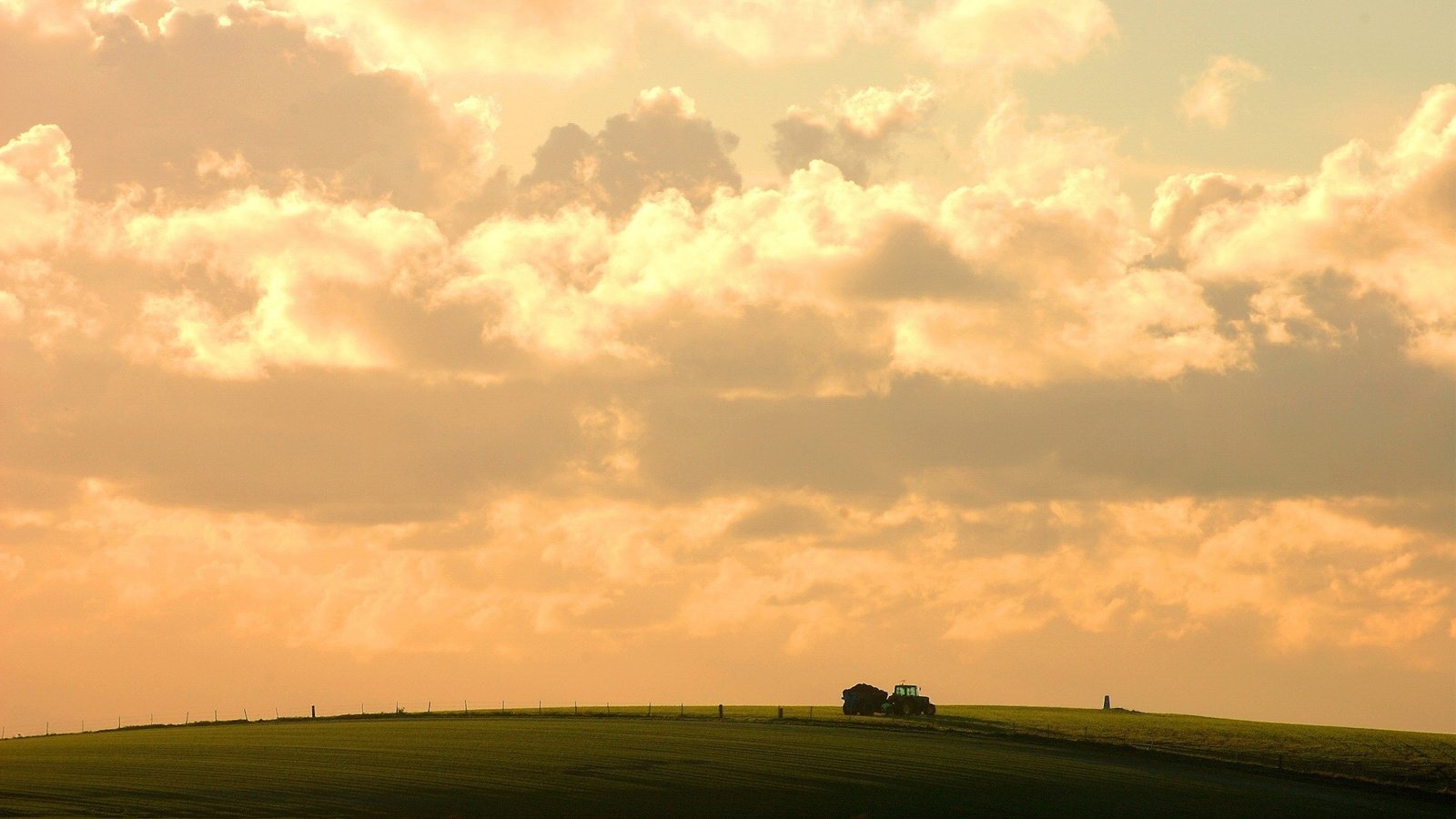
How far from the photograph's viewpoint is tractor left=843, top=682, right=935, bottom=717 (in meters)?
123

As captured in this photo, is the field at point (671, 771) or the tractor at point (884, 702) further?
the tractor at point (884, 702)

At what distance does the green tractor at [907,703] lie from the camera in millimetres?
123125

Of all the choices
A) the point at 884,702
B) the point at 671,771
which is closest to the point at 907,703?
the point at 884,702

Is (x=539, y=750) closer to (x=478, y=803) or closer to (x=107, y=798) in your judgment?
(x=478, y=803)

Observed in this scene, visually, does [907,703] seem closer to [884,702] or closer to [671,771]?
[884,702]

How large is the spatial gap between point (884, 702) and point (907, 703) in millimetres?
3296

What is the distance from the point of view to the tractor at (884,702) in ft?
405

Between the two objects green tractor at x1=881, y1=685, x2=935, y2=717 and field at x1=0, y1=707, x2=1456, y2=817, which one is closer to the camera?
field at x1=0, y1=707, x2=1456, y2=817

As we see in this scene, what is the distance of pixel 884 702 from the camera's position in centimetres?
12619

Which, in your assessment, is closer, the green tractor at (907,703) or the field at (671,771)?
the field at (671,771)

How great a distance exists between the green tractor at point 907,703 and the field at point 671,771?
11.7 feet

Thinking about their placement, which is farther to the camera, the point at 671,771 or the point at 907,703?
the point at 907,703

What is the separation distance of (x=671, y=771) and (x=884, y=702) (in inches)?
1875

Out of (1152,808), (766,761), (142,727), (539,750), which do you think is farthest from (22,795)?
(142,727)
